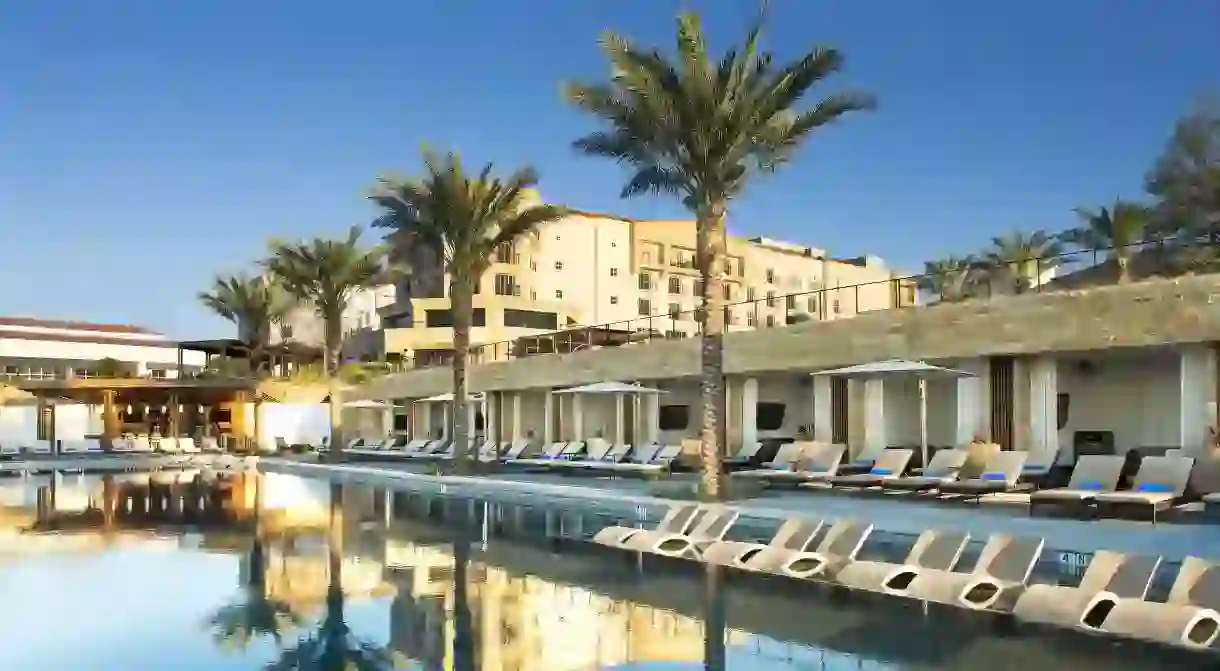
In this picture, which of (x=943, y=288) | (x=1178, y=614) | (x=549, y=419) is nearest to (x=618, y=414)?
(x=549, y=419)

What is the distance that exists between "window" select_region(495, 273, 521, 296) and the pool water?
179ft

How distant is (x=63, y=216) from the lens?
142 feet

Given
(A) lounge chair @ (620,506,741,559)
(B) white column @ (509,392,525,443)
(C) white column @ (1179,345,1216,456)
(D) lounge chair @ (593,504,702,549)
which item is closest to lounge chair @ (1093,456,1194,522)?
(C) white column @ (1179,345,1216,456)

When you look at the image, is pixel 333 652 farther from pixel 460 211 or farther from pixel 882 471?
pixel 460 211

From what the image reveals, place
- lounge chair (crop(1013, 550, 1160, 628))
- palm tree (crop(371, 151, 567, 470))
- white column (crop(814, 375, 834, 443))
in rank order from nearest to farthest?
lounge chair (crop(1013, 550, 1160, 628)) < white column (crop(814, 375, 834, 443)) < palm tree (crop(371, 151, 567, 470))

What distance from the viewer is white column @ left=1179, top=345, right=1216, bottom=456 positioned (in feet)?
56.2

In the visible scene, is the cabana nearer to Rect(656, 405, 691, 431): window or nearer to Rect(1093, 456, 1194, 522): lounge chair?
Rect(656, 405, 691, 431): window

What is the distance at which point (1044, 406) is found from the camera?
64.8 ft

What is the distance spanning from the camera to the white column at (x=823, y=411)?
24406 mm

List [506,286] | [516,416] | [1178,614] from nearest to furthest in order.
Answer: [1178,614]
[516,416]
[506,286]

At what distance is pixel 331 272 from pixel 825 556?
92.8ft

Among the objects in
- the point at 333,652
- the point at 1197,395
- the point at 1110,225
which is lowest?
the point at 333,652

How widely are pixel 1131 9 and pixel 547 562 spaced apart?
1259 inches

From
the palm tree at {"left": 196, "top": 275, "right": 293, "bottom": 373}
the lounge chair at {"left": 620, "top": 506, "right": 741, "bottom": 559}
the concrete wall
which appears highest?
the palm tree at {"left": 196, "top": 275, "right": 293, "bottom": 373}
